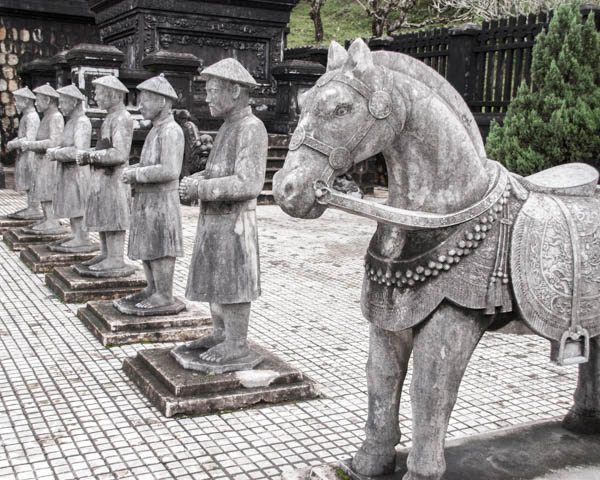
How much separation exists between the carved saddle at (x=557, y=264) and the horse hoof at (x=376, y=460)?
0.79m

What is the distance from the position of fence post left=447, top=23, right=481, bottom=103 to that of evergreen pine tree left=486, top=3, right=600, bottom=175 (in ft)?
11.4

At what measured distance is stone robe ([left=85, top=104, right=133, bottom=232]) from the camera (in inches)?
237

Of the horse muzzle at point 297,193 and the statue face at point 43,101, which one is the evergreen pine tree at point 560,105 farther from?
the horse muzzle at point 297,193

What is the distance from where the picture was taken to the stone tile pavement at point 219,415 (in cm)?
348

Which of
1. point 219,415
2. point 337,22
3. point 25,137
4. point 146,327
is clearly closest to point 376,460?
point 219,415

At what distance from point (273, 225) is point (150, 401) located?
689 centimetres

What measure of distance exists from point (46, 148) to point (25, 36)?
11.7 meters

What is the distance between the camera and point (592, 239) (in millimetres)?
2662

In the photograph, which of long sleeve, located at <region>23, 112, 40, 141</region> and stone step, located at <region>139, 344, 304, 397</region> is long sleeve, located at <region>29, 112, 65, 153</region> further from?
stone step, located at <region>139, 344, 304, 397</region>

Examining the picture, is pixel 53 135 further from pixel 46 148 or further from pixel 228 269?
pixel 228 269

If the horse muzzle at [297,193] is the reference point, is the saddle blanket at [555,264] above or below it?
below

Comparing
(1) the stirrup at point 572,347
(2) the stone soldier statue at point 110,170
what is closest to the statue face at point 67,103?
(2) the stone soldier statue at point 110,170

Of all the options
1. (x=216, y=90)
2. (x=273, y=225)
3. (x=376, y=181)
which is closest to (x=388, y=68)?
(x=216, y=90)

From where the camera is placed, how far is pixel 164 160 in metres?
5.07
